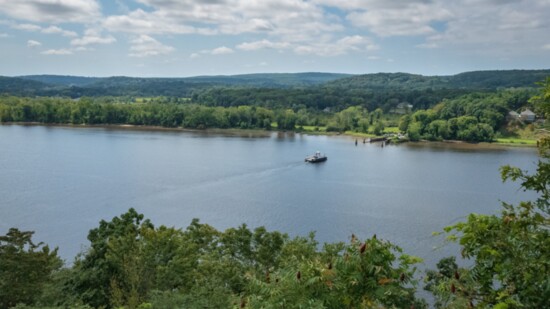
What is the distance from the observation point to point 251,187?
3541 centimetres

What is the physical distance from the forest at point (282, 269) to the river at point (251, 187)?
337 inches

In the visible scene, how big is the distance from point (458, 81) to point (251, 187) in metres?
151

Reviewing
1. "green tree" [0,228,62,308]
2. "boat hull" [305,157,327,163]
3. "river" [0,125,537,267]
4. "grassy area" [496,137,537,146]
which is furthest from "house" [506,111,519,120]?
"green tree" [0,228,62,308]

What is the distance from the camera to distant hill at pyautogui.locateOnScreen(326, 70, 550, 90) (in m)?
144

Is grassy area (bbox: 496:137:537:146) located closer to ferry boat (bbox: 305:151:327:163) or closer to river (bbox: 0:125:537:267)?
river (bbox: 0:125:537:267)

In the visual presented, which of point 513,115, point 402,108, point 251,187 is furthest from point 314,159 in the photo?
point 402,108

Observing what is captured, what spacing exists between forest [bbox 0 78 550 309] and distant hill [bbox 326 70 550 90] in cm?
13372

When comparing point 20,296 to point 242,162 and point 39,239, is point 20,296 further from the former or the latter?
point 242,162

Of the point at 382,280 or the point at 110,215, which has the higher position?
the point at 382,280

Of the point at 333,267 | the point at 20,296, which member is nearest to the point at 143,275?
the point at 20,296

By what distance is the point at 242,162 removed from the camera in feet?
149

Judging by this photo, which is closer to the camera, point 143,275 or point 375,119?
point 143,275

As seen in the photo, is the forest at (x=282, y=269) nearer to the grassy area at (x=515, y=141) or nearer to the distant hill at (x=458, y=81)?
the grassy area at (x=515, y=141)

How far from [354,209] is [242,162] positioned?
17420 mm
